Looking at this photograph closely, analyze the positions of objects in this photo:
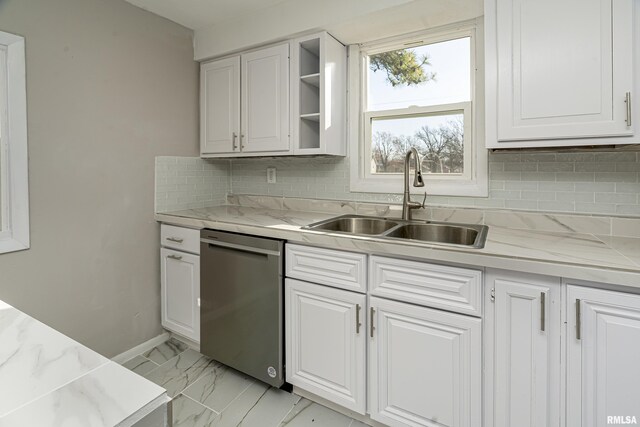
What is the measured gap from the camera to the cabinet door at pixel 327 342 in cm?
158

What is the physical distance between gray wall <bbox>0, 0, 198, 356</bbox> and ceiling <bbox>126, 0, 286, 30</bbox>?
0.09m

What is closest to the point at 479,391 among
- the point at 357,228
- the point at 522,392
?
the point at 522,392

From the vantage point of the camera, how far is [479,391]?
1338 mm

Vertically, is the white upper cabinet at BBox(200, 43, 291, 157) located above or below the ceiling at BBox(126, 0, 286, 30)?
below

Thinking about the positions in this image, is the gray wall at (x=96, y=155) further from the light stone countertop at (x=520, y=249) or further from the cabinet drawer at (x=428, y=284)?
the cabinet drawer at (x=428, y=284)

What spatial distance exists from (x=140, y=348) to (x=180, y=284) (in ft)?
1.69

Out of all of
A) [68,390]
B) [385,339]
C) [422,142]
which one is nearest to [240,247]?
[385,339]

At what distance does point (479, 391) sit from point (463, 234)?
78cm

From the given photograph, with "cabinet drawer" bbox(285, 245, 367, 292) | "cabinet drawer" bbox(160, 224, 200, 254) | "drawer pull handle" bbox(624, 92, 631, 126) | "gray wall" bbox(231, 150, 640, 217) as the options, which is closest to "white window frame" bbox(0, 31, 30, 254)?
"cabinet drawer" bbox(160, 224, 200, 254)

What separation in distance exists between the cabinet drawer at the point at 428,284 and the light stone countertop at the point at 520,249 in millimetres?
46

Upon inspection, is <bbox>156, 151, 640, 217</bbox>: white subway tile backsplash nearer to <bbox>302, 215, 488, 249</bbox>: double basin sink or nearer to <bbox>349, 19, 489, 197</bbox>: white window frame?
<bbox>349, 19, 489, 197</bbox>: white window frame

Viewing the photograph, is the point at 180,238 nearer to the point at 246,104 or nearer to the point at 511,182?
the point at 246,104

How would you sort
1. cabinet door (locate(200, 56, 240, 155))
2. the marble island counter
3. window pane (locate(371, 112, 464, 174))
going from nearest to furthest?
the marble island counter → window pane (locate(371, 112, 464, 174)) → cabinet door (locate(200, 56, 240, 155))

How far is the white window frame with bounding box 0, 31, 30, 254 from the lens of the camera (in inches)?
65.4
